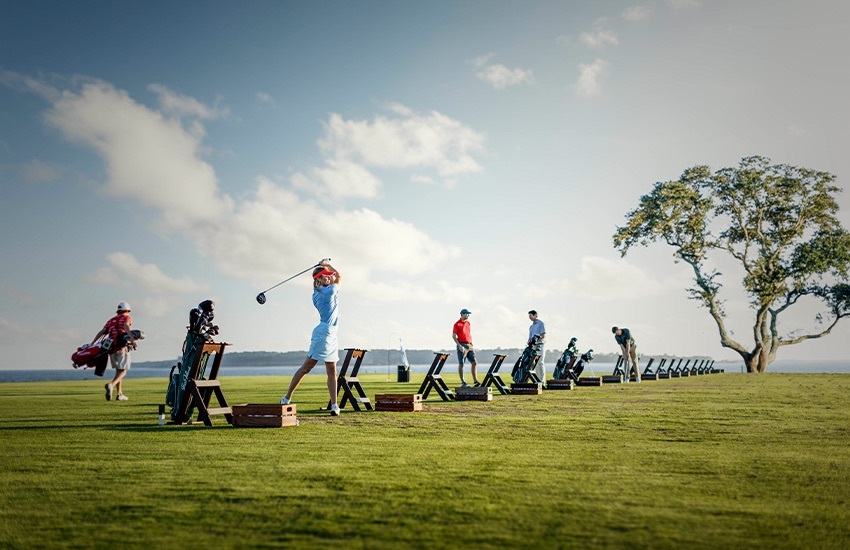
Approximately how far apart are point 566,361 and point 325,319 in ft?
54.6

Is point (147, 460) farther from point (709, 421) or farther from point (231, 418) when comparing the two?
point (709, 421)

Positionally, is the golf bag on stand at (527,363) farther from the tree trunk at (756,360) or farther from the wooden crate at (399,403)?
the tree trunk at (756,360)

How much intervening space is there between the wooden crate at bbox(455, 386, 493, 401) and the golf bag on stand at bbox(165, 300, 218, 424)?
315 inches

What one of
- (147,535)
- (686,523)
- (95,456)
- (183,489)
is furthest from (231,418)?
(686,523)

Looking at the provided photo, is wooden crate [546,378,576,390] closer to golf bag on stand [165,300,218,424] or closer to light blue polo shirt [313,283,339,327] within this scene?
light blue polo shirt [313,283,339,327]

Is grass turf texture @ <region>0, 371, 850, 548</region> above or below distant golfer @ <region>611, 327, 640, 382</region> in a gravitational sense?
below

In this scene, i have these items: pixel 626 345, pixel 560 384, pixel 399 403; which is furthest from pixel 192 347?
pixel 626 345

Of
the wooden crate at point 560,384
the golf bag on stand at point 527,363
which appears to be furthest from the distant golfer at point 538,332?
the wooden crate at point 560,384

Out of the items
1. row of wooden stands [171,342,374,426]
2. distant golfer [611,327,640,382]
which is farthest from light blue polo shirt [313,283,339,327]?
distant golfer [611,327,640,382]

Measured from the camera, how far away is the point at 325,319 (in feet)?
39.0

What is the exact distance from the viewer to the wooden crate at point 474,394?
57.0 feet

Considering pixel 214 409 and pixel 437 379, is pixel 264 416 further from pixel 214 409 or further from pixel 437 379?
pixel 437 379

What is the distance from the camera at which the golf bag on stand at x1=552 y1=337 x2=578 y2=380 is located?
85.7 feet

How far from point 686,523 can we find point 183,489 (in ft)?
13.2
